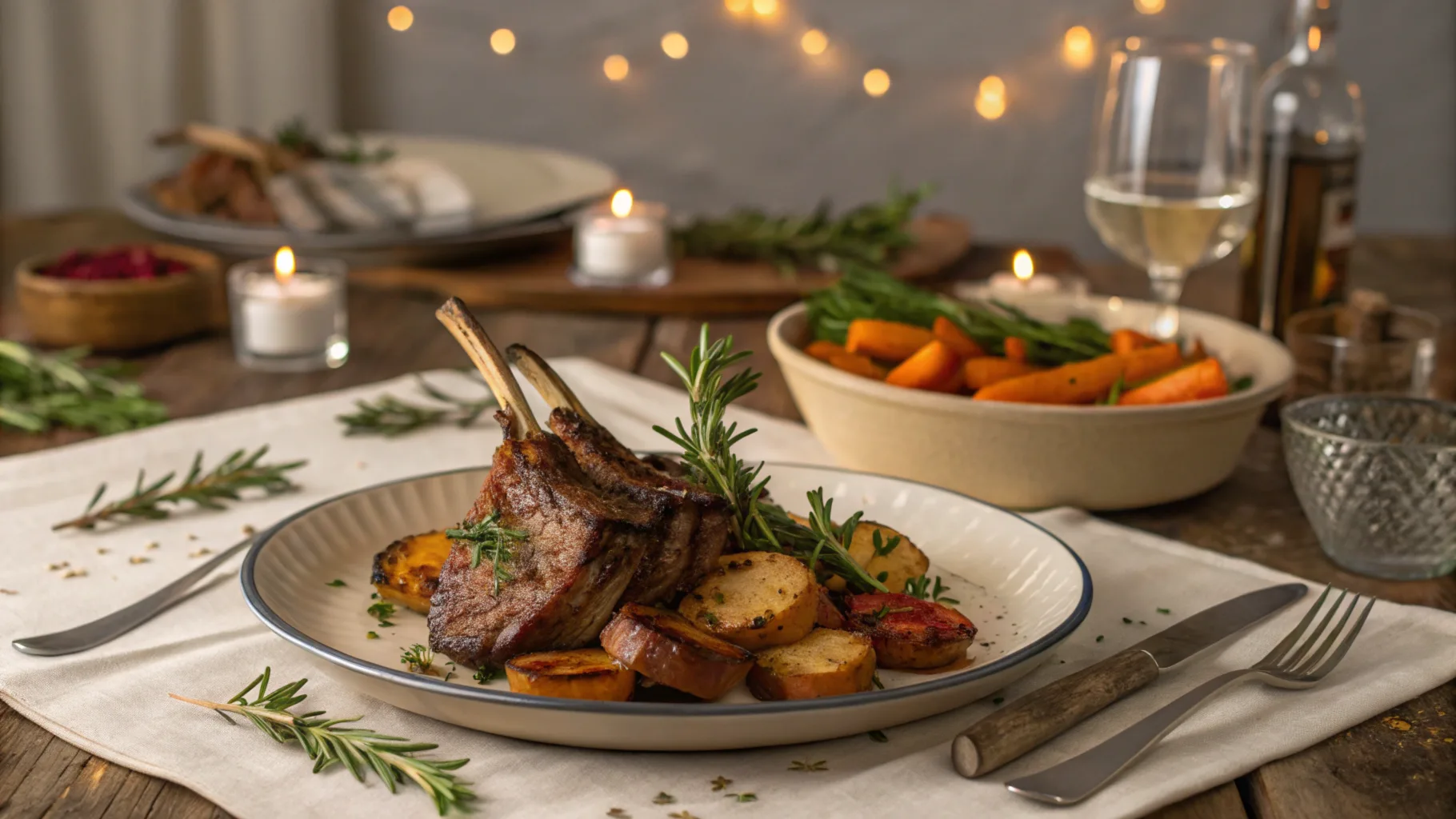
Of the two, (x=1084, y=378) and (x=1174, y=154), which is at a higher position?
(x=1174, y=154)

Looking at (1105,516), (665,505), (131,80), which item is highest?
(131,80)

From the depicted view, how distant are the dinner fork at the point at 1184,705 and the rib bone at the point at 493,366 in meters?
0.51

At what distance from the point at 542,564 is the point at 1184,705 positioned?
0.50 metres

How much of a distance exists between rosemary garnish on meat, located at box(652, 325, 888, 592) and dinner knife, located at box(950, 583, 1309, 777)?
0.18 metres

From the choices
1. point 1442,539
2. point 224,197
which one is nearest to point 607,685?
Answer: point 1442,539

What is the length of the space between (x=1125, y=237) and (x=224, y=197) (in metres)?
1.81

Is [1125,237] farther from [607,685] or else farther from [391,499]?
[607,685]

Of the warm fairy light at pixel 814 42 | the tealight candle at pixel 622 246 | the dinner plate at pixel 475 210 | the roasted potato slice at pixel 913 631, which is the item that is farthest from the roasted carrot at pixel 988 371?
the warm fairy light at pixel 814 42

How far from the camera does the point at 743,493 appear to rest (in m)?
1.20

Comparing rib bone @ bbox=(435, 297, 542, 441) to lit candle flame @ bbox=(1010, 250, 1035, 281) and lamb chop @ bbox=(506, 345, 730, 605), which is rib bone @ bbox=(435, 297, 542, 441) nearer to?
lamb chop @ bbox=(506, 345, 730, 605)

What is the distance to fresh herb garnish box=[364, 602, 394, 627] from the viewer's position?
1182mm

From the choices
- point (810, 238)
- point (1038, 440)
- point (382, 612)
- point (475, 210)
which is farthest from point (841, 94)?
point (382, 612)

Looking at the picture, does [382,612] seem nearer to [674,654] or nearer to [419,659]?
[419,659]

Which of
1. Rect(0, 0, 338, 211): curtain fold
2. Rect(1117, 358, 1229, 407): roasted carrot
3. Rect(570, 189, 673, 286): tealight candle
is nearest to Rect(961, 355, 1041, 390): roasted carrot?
Rect(1117, 358, 1229, 407): roasted carrot
